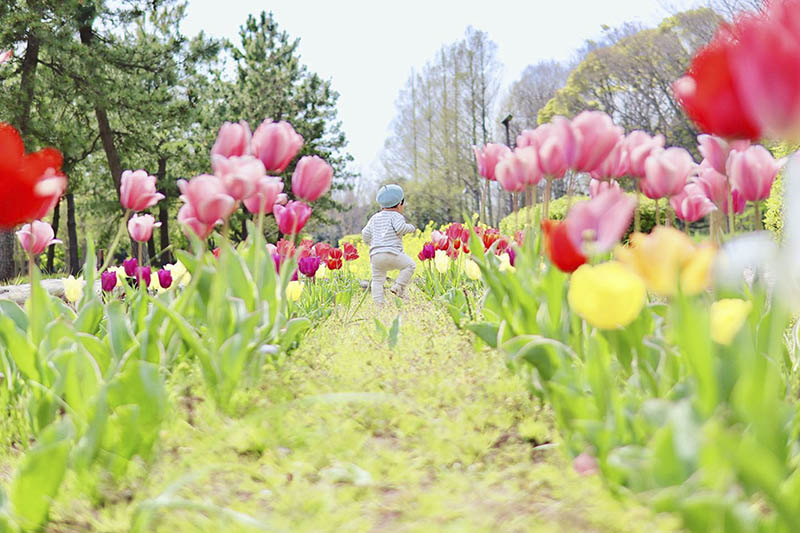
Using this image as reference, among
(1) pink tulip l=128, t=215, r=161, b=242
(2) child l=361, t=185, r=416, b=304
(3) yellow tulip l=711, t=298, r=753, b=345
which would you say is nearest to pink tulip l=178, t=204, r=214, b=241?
(1) pink tulip l=128, t=215, r=161, b=242

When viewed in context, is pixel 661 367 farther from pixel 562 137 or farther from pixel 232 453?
pixel 232 453

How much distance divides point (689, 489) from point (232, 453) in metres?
0.91

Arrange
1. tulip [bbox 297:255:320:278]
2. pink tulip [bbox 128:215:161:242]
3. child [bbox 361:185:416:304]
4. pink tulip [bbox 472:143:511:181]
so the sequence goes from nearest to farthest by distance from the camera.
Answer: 1. pink tulip [bbox 472:143:511:181]
2. pink tulip [bbox 128:215:161:242]
3. tulip [bbox 297:255:320:278]
4. child [bbox 361:185:416:304]

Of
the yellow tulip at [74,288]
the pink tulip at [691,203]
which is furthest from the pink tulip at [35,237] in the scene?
the pink tulip at [691,203]

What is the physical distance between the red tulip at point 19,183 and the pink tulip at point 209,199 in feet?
1.11

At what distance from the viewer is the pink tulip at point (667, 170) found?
161 centimetres

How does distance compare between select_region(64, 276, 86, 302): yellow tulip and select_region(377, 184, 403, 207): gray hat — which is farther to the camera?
select_region(377, 184, 403, 207): gray hat

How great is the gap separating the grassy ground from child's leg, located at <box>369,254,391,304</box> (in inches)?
143

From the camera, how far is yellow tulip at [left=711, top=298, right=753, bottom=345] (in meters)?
1.11

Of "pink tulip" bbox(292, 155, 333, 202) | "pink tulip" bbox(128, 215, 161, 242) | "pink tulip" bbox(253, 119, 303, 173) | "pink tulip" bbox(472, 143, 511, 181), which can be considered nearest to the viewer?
"pink tulip" bbox(253, 119, 303, 173)

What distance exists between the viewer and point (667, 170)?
1.62 meters

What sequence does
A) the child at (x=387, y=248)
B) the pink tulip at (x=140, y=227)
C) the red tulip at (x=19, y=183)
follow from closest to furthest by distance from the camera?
the red tulip at (x=19, y=183) < the pink tulip at (x=140, y=227) < the child at (x=387, y=248)

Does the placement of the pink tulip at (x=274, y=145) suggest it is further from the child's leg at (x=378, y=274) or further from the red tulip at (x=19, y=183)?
the child's leg at (x=378, y=274)

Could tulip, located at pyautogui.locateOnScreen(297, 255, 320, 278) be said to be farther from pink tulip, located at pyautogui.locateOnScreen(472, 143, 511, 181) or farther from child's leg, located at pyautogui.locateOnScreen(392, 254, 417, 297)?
child's leg, located at pyautogui.locateOnScreen(392, 254, 417, 297)
